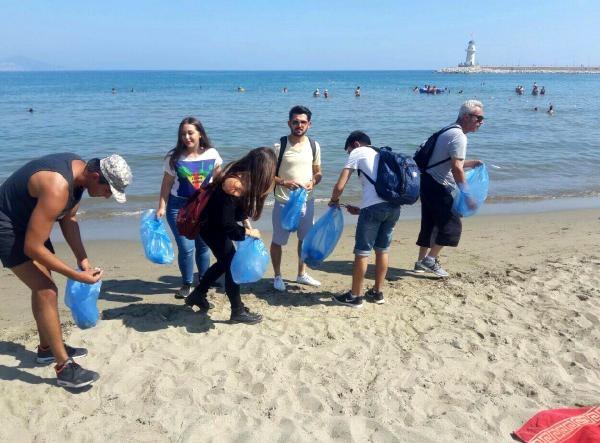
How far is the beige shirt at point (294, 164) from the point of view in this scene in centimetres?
449

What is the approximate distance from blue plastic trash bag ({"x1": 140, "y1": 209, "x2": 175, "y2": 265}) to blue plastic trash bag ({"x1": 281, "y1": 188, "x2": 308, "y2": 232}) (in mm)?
1155

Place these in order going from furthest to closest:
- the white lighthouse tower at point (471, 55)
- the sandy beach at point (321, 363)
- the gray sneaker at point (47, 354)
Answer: the white lighthouse tower at point (471, 55)
the gray sneaker at point (47, 354)
the sandy beach at point (321, 363)

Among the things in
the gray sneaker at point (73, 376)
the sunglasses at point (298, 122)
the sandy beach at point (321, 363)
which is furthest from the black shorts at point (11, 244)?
the sunglasses at point (298, 122)

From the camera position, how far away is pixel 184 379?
130 inches

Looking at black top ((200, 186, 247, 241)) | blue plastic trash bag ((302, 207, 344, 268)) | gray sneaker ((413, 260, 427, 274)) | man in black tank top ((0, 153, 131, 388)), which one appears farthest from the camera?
gray sneaker ((413, 260, 427, 274))

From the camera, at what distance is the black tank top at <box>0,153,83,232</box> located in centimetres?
284

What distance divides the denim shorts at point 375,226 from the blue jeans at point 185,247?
1.48m

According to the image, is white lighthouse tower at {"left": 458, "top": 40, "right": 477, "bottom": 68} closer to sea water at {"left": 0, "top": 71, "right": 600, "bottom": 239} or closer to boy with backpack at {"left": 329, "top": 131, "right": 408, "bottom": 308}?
sea water at {"left": 0, "top": 71, "right": 600, "bottom": 239}

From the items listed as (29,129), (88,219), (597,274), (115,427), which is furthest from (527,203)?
(29,129)

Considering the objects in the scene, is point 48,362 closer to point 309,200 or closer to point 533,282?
point 309,200

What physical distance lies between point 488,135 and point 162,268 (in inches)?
623

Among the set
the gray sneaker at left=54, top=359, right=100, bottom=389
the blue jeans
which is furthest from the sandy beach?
the blue jeans

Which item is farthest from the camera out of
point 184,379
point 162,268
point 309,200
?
point 162,268

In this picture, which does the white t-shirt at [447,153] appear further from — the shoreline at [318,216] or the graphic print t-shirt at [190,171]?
the shoreline at [318,216]
